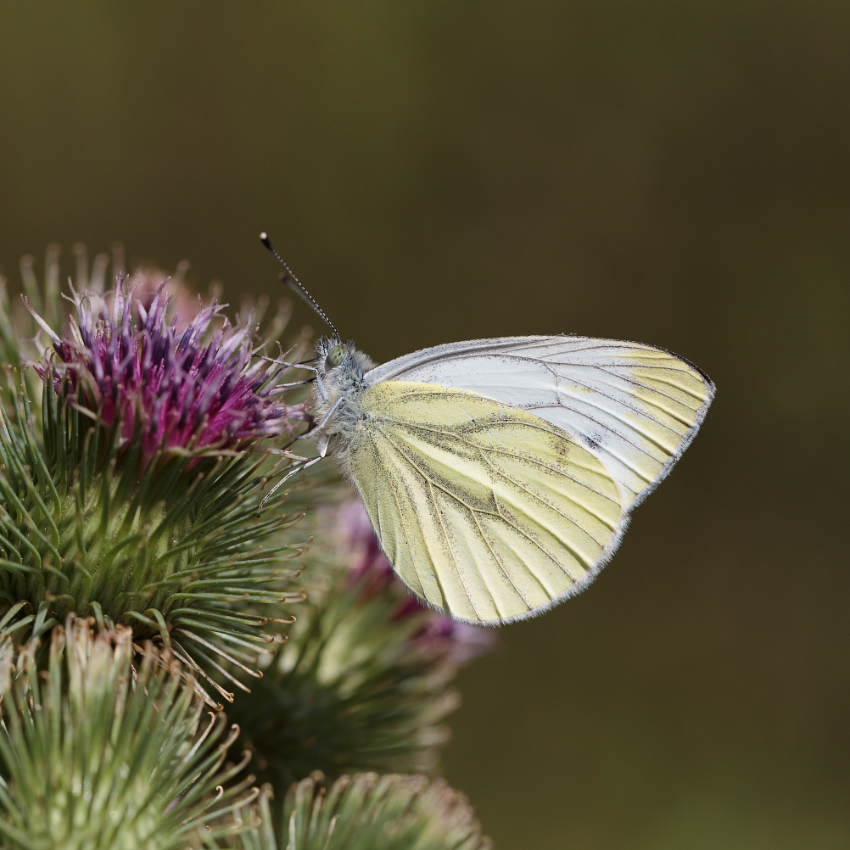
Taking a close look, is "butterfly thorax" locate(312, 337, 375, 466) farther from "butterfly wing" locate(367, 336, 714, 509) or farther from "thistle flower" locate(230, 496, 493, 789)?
"thistle flower" locate(230, 496, 493, 789)

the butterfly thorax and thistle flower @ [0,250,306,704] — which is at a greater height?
the butterfly thorax

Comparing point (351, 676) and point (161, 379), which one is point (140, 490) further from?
point (351, 676)

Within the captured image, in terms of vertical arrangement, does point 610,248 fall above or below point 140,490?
above

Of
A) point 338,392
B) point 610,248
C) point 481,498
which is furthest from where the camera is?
point 610,248

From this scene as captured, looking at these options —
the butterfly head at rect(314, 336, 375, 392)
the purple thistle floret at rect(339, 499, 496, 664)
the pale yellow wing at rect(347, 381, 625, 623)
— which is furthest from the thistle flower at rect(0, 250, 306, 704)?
the purple thistle floret at rect(339, 499, 496, 664)

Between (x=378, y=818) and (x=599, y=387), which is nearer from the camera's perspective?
(x=378, y=818)

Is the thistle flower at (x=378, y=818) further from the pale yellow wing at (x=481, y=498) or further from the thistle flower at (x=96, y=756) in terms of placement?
the pale yellow wing at (x=481, y=498)

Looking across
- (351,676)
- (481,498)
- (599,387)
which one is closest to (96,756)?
(351,676)
